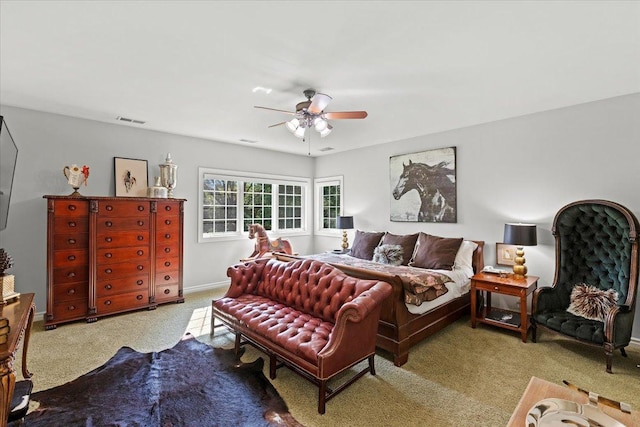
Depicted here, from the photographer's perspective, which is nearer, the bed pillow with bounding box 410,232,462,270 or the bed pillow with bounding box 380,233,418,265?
the bed pillow with bounding box 410,232,462,270

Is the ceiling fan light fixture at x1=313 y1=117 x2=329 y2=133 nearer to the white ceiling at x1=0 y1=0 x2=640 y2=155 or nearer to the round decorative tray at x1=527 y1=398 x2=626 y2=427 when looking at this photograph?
the white ceiling at x1=0 y1=0 x2=640 y2=155

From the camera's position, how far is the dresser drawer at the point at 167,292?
4.48 meters

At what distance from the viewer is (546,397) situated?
1803mm

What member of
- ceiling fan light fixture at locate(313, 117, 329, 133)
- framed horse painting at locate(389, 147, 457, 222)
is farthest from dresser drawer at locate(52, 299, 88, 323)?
framed horse painting at locate(389, 147, 457, 222)

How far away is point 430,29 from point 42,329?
17.2ft

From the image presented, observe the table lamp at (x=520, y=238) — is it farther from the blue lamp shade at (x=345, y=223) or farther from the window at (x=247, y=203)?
the window at (x=247, y=203)

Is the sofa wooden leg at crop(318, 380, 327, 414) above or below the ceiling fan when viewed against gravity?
below

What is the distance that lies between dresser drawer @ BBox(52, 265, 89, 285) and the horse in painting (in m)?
4.87

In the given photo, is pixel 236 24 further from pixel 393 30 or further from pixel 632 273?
pixel 632 273

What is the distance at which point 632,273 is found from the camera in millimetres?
2945

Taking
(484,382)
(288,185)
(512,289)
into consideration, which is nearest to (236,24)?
(484,382)

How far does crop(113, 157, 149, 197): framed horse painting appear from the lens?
453cm

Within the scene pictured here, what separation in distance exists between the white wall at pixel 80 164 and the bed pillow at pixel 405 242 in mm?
2931

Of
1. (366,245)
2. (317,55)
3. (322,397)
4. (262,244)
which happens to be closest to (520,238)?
(366,245)
